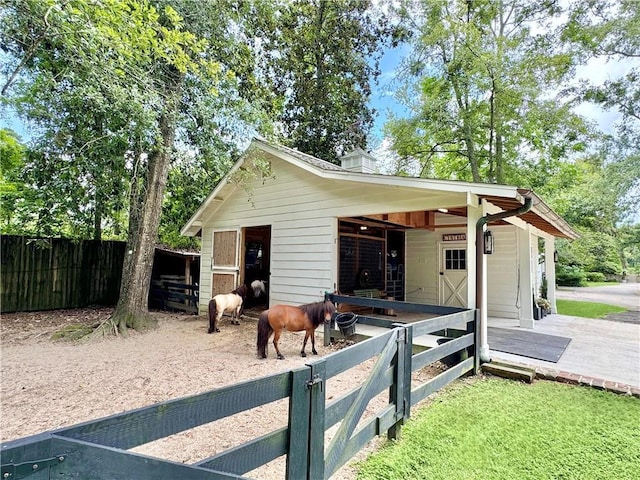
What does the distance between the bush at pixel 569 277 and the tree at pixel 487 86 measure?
12.4 metres

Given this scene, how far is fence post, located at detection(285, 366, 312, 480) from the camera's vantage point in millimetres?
1765

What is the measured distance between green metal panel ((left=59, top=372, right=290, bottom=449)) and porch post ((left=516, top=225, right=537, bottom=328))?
7387mm

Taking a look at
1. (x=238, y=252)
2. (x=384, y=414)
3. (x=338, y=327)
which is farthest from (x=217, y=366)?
(x=238, y=252)

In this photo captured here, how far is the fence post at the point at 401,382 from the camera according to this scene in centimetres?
293

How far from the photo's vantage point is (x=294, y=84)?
1633 centimetres

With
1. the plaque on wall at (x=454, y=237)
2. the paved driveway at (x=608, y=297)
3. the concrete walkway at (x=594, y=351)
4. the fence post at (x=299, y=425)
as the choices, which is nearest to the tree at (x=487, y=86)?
the plaque on wall at (x=454, y=237)

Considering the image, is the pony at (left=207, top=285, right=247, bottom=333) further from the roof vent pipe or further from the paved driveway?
the paved driveway

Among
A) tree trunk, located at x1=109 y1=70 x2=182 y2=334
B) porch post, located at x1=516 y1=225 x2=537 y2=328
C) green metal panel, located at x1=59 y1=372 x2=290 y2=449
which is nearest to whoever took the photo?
green metal panel, located at x1=59 y1=372 x2=290 y2=449

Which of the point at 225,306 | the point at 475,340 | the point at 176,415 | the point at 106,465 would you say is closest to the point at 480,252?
the point at 475,340

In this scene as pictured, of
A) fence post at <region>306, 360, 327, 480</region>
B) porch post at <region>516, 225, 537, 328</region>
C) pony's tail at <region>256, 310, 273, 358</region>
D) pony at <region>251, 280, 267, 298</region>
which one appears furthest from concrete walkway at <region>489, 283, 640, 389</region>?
pony at <region>251, 280, 267, 298</region>

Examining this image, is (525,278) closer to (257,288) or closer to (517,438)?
(517,438)

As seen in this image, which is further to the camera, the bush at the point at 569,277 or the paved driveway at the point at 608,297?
the bush at the point at 569,277

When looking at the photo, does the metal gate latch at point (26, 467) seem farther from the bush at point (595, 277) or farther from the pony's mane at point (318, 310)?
the bush at point (595, 277)

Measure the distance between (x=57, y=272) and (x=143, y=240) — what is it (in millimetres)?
4109
